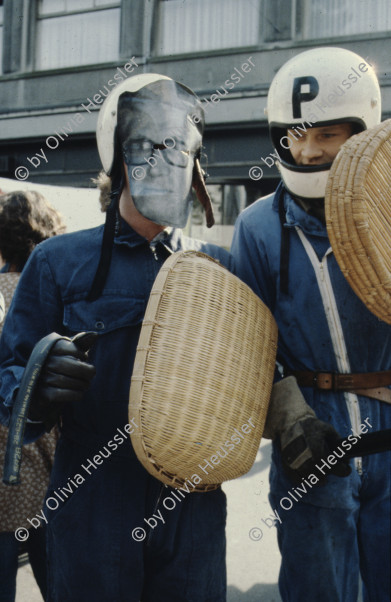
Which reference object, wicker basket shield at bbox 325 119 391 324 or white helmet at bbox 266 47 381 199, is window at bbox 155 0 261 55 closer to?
white helmet at bbox 266 47 381 199

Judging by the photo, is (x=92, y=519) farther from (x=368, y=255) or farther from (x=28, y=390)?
(x=368, y=255)

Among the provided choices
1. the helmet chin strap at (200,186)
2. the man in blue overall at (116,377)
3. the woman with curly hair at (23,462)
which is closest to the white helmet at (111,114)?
the man in blue overall at (116,377)

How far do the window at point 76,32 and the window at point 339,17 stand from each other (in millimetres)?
3381

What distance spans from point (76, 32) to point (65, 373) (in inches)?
462

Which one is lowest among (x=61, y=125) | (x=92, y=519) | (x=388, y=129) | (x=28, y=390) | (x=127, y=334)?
(x=92, y=519)

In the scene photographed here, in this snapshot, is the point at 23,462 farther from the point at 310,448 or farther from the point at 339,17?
the point at 339,17

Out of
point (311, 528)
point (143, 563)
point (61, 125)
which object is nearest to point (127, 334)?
point (143, 563)

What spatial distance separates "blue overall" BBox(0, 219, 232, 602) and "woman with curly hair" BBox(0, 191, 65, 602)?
75cm

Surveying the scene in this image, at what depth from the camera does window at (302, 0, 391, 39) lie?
383 inches

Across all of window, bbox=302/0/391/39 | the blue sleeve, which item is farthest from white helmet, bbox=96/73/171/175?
window, bbox=302/0/391/39

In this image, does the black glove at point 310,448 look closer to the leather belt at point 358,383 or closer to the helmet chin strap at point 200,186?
the leather belt at point 358,383

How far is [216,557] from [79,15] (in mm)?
11854

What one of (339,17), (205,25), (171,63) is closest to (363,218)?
(339,17)

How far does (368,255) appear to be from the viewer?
168 cm
